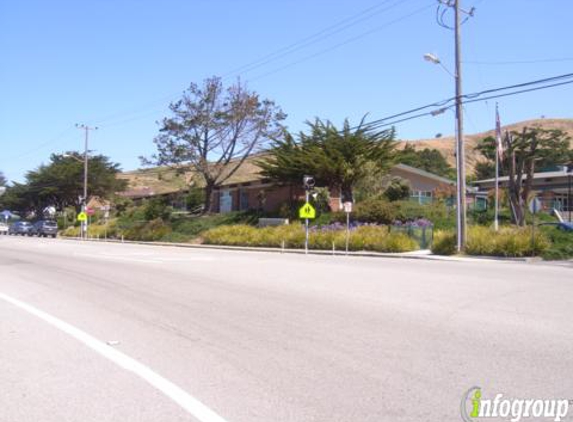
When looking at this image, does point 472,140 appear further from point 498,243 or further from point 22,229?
point 498,243

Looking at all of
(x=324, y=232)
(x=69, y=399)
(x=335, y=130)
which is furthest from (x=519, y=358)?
(x=335, y=130)

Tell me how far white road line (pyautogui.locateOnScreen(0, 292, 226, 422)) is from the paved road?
0.02 m

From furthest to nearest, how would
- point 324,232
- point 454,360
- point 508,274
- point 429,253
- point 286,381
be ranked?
point 324,232, point 429,253, point 508,274, point 454,360, point 286,381

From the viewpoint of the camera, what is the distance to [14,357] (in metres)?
7.64

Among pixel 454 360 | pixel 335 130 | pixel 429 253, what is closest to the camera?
pixel 454 360

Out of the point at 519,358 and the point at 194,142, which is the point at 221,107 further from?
the point at 519,358

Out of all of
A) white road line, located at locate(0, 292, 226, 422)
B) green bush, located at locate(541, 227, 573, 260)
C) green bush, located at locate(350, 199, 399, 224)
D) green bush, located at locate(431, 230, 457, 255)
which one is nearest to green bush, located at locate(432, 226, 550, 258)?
green bush, located at locate(431, 230, 457, 255)

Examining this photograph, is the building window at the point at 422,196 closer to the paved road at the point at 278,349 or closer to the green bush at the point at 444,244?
the green bush at the point at 444,244

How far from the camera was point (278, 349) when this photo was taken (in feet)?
25.7

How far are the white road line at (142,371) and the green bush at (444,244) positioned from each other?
69.9 ft

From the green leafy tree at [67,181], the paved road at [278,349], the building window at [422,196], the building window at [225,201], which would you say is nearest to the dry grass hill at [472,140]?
the green leafy tree at [67,181]

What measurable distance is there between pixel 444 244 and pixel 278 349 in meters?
22.4

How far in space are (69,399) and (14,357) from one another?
86.2 inches

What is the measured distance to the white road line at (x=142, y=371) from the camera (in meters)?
5.45
